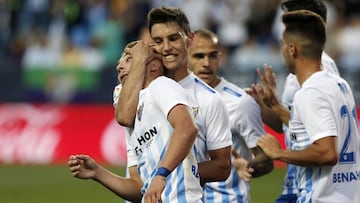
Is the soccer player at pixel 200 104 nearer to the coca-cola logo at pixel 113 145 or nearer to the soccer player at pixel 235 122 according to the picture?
the soccer player at pixel 235 122

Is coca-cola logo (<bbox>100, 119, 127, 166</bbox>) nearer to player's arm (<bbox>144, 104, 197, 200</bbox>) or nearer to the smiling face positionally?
the smiling face

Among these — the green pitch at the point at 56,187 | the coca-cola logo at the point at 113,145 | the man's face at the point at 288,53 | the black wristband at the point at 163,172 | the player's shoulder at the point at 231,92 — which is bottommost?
the green pitch at the point at 56,187

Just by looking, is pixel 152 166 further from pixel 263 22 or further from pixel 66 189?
pixel 263 22

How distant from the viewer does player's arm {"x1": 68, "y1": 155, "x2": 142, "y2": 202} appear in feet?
19.4

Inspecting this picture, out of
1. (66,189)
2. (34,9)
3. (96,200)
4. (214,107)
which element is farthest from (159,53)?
(34,9)

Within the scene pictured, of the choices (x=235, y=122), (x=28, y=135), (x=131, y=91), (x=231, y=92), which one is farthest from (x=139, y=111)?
(x=28, y=135)

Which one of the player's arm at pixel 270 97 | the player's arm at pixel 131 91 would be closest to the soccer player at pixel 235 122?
the player's arm at pixel 270 97

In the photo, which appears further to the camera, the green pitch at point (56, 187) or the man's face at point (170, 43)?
the green pitch at point (56, 187)

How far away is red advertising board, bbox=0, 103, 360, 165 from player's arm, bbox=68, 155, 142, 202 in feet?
36.1

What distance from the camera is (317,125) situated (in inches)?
241

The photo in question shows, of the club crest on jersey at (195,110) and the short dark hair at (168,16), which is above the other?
the short dark hair at (168,16)

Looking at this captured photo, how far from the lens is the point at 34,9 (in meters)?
22.1

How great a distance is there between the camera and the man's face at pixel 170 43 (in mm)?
6211

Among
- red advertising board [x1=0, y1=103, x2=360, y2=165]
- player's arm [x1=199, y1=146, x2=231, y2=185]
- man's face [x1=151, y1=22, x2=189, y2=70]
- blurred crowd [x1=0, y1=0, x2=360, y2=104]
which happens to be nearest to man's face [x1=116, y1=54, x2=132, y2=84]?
man's face [x1=151, y1=22, x2=189, y2=70]
